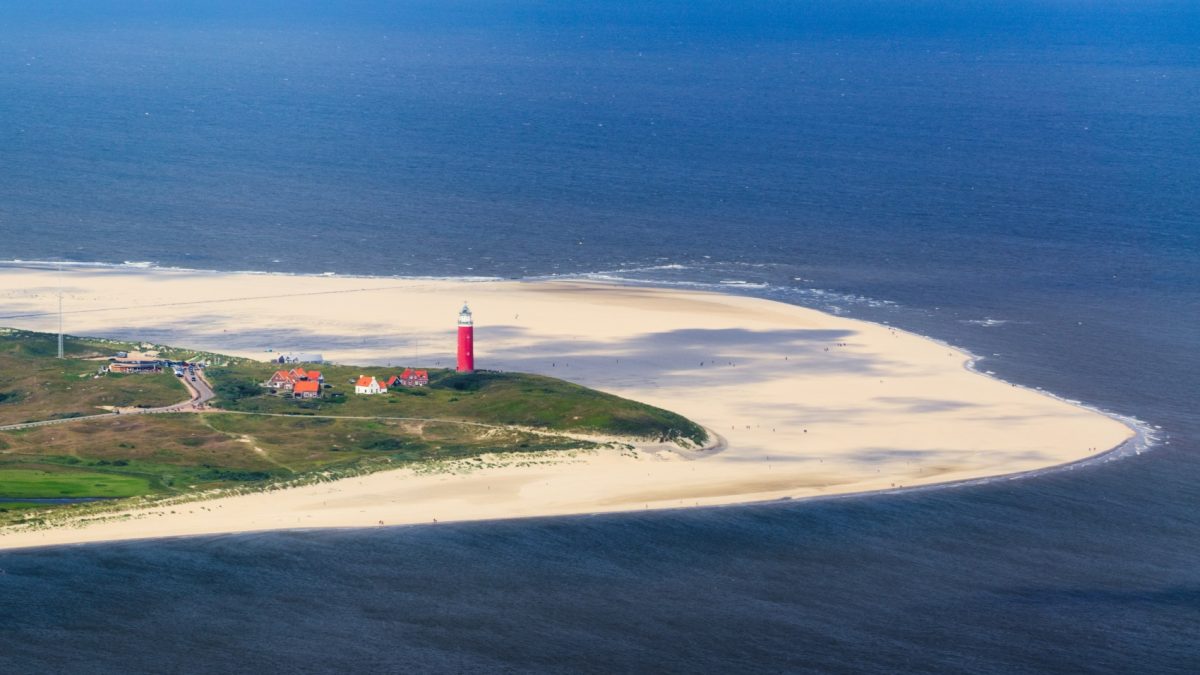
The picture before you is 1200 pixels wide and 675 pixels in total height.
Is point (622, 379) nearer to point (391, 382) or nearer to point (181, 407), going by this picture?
point (391, 382)

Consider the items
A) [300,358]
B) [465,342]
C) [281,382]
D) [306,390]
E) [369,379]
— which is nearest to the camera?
[306,390]

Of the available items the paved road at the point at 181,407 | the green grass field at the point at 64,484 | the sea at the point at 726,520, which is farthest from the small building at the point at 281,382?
the sea at the point at 726,520

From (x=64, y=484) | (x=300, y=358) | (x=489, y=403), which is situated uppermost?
(x=300, y=358)

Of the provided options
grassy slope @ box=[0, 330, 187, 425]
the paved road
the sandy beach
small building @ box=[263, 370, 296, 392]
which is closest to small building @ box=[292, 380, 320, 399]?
small building @ box=[263, 370, 296, 392]

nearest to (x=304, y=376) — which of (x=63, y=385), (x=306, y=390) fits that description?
(x=306, y=390)

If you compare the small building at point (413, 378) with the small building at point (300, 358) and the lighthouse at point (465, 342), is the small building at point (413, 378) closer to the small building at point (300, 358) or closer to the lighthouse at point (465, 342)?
the lighthouse at point (465, 342)

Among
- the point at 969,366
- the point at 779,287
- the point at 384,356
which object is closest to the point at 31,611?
the point at 384,356

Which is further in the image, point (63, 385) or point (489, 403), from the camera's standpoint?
point (63, 385)
